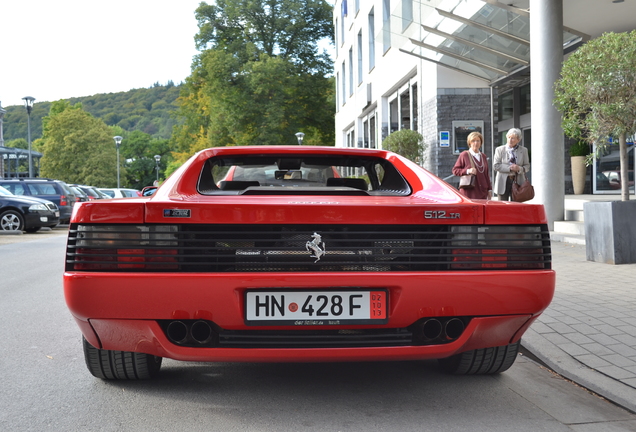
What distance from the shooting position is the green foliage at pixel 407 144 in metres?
18.7

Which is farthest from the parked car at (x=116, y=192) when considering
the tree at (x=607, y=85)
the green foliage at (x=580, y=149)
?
the tree at (x=607, y=85)

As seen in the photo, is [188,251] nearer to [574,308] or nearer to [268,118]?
[574,308]

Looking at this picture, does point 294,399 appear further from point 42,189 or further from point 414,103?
point 42,189

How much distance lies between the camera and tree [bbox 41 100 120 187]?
7169 cm

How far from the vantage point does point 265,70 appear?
4072cm

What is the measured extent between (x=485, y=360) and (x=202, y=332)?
1616 mm

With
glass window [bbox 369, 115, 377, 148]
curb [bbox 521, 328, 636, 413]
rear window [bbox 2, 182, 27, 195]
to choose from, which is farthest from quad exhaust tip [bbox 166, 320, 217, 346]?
glass window [bbox 369, 115, 377, 148]

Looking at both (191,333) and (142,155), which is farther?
(142,155)

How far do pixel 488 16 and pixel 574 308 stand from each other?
10.1 meters

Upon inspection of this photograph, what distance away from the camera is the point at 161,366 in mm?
4160

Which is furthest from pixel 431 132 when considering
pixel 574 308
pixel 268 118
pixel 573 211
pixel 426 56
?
pixel 268 118

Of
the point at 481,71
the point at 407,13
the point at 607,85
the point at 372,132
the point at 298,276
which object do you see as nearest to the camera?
the point at 298,276

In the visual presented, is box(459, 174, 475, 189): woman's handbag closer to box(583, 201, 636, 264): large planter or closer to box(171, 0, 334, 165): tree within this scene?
box(583, 201, 636, 264): large planter

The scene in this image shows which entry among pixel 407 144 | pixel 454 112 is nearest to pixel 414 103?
pixel 407 144
